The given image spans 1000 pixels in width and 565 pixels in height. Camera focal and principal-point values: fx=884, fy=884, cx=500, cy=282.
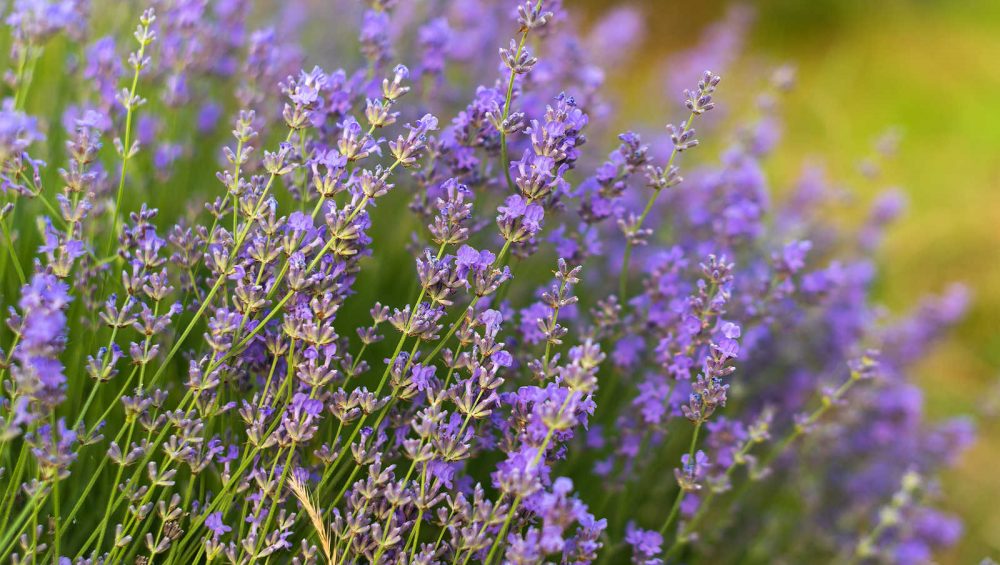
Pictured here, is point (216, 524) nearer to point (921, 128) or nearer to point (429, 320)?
point (429, 320)

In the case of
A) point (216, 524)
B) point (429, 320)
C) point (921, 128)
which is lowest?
point (216, 524)

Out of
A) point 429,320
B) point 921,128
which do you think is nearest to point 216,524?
point 429,320

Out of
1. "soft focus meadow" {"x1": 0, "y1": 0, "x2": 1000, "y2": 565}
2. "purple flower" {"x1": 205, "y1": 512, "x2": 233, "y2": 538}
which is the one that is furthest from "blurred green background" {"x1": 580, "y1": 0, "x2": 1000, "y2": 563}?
"purple flower" {"x1": 205, "y1": 512, "x2": 233, "y2": 538}

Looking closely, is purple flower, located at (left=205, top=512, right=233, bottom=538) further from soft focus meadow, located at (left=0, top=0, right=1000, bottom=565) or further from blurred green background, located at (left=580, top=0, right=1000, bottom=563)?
blurred green background, located at (left=580, top=0, right=1000, bottom=563)

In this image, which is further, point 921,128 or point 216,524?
point 921,128

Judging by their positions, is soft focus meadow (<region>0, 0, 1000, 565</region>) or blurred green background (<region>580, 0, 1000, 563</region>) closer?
soft focus meadow (<region>0, 0, 1000, 565</region>)

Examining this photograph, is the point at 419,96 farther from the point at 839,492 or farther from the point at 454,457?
the point at 839,492
